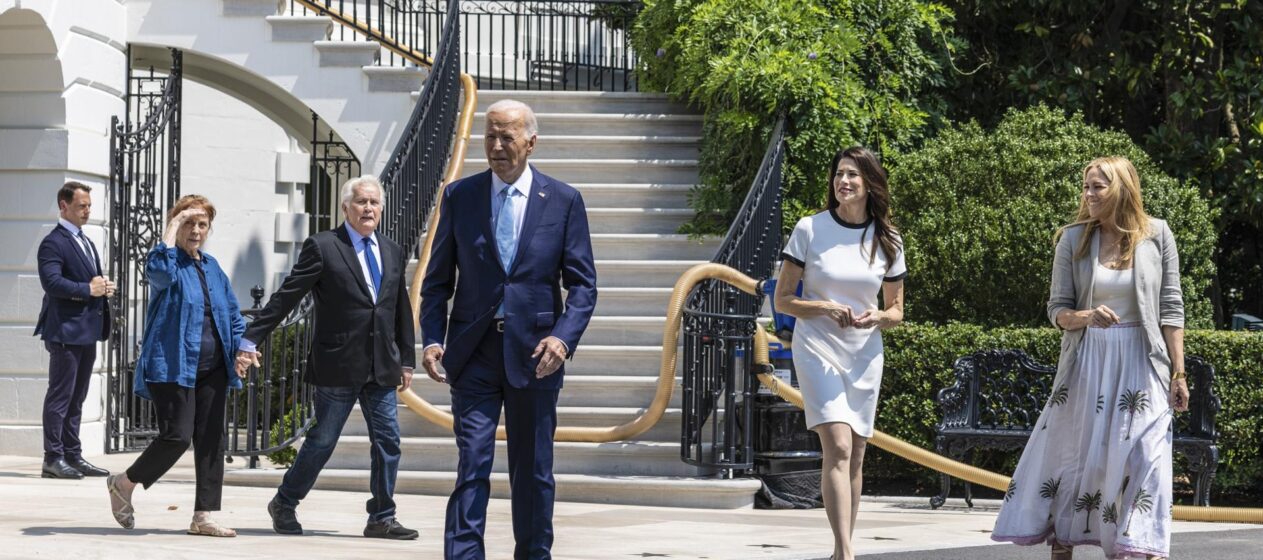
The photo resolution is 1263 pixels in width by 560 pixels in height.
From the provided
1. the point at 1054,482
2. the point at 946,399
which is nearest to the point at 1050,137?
the point at 946,399

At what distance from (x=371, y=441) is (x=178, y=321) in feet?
3.50

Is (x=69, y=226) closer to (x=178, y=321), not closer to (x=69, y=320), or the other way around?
(x=69, y=320)

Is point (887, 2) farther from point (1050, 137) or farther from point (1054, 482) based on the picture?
point (1054, 482)

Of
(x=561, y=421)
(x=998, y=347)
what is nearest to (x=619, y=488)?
(x=561, y=421)

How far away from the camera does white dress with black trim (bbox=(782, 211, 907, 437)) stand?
6488 mm

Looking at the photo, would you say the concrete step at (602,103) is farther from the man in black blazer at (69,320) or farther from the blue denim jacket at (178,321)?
the blue denim jacket at (178,321)

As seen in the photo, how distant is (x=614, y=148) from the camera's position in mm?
14391

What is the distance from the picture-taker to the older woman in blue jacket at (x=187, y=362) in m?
7.57

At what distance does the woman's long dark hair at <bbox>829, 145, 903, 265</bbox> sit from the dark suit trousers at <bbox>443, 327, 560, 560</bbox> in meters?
1.73

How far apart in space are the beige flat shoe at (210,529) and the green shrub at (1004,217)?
6.17 metres

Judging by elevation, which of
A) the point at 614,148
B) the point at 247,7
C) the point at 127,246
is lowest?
the point at 127,246

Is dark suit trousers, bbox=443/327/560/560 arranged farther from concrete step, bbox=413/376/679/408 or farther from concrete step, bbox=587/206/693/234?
concrete step, bbox=587/206/693/234

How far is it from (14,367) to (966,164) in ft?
24.4

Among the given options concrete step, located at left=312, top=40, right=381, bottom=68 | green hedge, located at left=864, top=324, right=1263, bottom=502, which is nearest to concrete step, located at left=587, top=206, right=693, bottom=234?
concrete step, located at left=312, top=40, right=381, bottom=68
